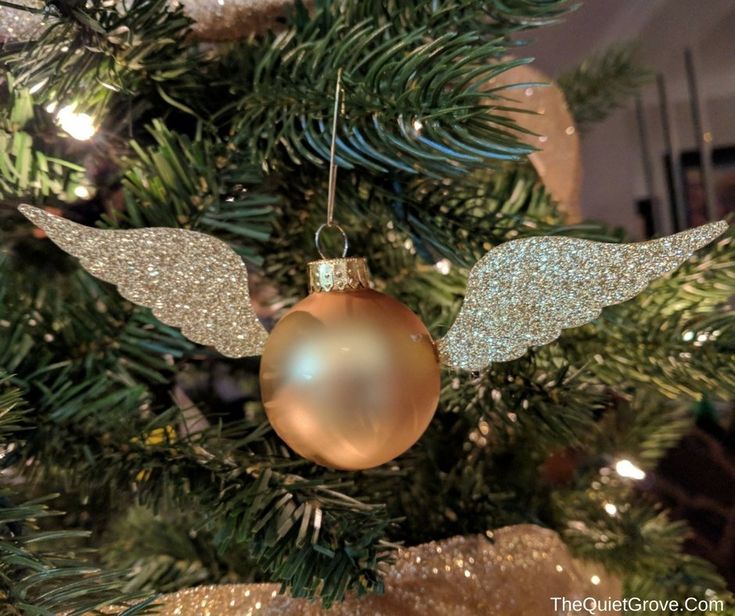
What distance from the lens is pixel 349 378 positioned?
9.1 inches

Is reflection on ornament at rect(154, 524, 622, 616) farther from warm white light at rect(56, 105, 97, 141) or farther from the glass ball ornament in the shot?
warm white light at rect(56, 105, 97, 141)

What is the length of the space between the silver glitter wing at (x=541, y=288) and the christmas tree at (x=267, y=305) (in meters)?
0.04

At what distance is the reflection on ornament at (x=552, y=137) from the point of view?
439 mm

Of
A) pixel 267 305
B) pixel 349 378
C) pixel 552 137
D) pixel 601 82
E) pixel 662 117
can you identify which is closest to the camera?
pixel 349 378

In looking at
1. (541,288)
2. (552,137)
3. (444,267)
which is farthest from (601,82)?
(541,288)

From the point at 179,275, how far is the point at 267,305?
10 centimetres

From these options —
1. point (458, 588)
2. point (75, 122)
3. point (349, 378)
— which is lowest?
point (458, 588)

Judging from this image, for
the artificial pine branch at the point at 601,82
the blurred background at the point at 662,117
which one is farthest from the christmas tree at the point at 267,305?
the blurred background at the point at 662,117

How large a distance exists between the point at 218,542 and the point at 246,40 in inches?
9.4

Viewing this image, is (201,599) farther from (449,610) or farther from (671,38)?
(671,38)

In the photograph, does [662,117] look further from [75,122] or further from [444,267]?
[75,122]

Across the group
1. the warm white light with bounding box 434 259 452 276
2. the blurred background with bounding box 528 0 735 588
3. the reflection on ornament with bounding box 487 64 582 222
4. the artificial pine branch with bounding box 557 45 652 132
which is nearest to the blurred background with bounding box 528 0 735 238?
the blurred background with bounding box 528 0 735 588

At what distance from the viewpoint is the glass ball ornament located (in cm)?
23

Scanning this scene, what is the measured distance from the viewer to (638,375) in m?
0.30
